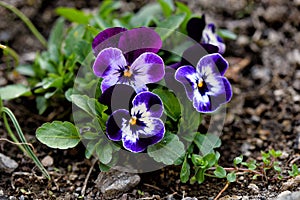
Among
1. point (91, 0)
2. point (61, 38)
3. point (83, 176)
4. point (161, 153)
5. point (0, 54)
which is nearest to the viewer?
point (161, 153)

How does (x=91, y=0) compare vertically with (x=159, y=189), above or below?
above

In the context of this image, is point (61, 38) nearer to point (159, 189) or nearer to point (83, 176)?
point (83, 176)

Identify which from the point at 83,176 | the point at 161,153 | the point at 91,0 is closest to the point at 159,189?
the point at 161,153

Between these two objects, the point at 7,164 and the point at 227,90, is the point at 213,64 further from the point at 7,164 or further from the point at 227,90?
the point at 7,164

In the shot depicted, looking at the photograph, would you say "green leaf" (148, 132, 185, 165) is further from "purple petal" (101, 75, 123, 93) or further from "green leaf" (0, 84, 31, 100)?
"green leaf" (0, 84, 31, 100)

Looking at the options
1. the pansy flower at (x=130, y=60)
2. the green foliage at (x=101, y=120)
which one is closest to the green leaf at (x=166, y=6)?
the green foliage at (x=101, y=120)

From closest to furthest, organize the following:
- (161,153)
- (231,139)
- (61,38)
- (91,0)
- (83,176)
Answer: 1. (161,153)
2. (83,176)
3. (231,139)
4. (61,38)
5. (91,0)

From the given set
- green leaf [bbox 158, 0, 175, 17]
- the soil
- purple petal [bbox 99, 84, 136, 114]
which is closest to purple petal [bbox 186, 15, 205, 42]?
green leaf [bbox 158, 0, 175, 17]
